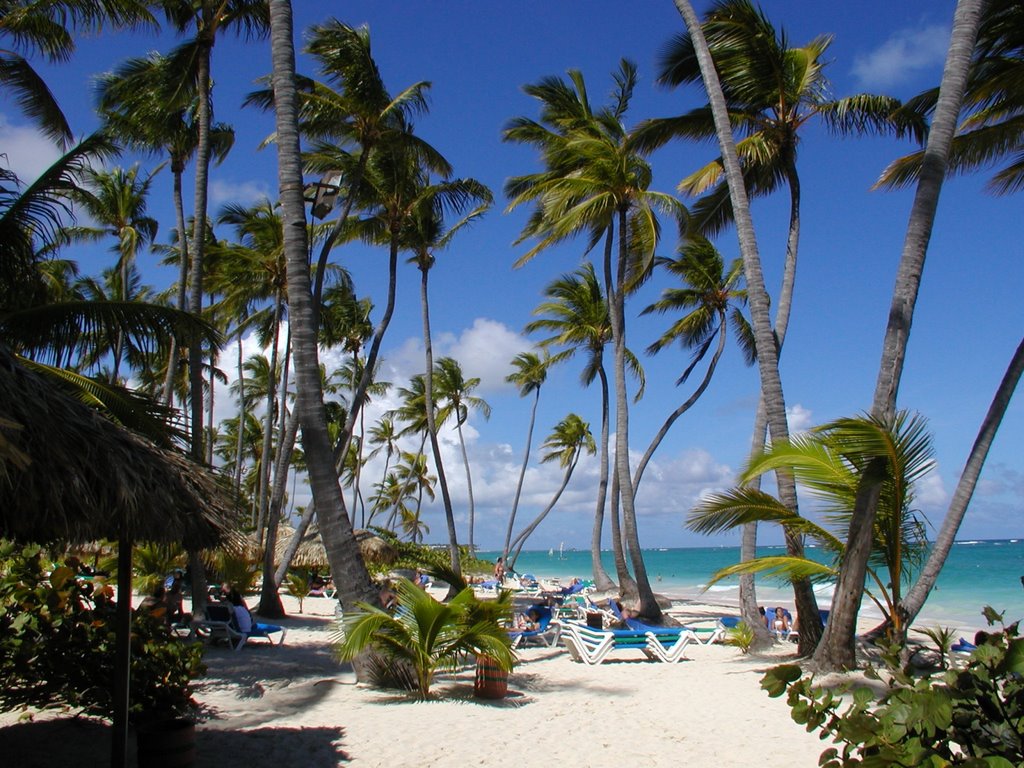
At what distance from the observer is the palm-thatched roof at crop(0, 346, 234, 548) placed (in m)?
4.02

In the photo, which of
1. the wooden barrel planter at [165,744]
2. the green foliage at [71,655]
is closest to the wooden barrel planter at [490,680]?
the green foliage at [71,655]

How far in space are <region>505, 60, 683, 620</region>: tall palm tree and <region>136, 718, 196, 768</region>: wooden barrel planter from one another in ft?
37.5

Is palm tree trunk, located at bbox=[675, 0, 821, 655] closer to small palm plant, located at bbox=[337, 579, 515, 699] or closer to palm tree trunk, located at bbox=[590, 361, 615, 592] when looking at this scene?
small palm plant, located at bbox=[337, 579, 515, 699]

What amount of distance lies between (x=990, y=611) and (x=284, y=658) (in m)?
10.0

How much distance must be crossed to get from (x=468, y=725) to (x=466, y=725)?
0.02m

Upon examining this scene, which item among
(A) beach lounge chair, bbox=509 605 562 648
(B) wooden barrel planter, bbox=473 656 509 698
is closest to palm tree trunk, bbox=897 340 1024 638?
(B) wooden barrel planter, bbox=473 656 509 698

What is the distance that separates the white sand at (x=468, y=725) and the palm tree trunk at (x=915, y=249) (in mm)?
1062

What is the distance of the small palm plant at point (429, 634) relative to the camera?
25.0 ft

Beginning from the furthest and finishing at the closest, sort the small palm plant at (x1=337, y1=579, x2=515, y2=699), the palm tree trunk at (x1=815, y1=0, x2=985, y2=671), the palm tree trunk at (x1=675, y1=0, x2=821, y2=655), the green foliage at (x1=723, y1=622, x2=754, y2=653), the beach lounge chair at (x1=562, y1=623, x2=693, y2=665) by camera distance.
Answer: the green foliage at (x1=723, y1=622, x2=754, y2=653)
the beach lounge chair at (x1=562, y1=623, x2=693, y2=665)
the palm tree trunk at (x1=675, y1=0, x2=821, y2=655)
the palm tree trunk at (x1=815, y1=0, x2=985, y2=671)
the small palm plant at (x1=337, y1=579, x2=515, y2=699)

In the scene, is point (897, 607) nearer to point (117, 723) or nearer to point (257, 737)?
point (257, 737)

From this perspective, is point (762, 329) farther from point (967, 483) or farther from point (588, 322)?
point (588, 322)

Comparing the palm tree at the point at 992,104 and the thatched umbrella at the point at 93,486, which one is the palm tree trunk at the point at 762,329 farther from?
the thatched umbrella at the point at 93,486

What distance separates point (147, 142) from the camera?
570 inches

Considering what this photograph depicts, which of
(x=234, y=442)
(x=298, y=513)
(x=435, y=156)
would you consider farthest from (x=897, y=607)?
(x=298, y=513)
